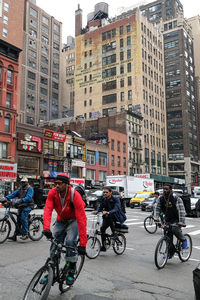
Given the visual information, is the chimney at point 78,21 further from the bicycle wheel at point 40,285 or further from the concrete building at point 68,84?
the bicycle wheel at point 40,285

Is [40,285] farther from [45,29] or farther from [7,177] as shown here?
[45,29]

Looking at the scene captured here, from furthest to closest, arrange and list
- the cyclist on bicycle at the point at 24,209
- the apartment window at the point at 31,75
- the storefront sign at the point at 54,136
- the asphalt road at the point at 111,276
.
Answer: the apartment window at the point at 31,75
the storefront sign at the point at 54,136
the cyclist on bicycle at the point at 24,209
the asphalt road at the point at 111,276

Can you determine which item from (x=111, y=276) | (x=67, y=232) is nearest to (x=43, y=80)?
(x=111, y=276)

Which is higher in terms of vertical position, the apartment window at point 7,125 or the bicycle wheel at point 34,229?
the apartment window at point 7,125

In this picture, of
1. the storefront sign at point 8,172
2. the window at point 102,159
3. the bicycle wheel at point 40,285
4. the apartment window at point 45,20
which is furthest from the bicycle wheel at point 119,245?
the apartment window at point 45,20

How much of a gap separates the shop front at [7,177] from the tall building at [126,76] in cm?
3512

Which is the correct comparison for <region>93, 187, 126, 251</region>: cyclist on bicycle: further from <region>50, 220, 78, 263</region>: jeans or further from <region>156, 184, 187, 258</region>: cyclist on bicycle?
<region>50, 220, 78, 263</region>: jeans

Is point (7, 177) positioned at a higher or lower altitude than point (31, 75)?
lower

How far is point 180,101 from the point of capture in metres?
91.8

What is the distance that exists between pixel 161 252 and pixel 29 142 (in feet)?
119

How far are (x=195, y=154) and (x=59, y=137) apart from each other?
59659 mm

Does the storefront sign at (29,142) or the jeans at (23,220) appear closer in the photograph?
the jeans at (23,220)

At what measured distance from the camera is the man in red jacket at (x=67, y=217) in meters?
4.70

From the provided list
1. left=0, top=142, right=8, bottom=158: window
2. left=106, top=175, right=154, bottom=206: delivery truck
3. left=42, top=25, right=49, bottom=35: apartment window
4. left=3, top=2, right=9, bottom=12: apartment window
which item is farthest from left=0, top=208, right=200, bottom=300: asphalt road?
left=42, top=25, right=49, bottom=35: apartment window
